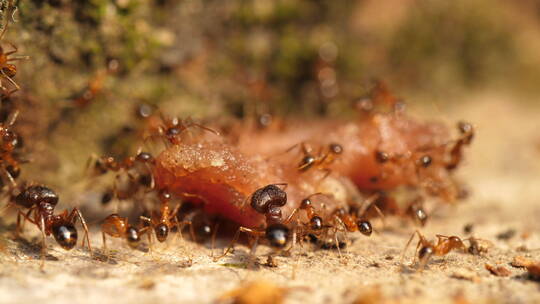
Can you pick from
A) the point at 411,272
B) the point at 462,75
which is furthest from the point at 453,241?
the point at 462,75

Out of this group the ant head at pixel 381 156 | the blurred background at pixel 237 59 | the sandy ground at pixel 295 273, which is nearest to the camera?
the sandy ground at pixel 295 273

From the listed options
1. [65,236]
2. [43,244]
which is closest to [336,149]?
[65,236]

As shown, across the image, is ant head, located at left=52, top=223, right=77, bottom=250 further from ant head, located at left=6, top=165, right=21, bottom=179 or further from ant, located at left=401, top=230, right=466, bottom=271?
ant, located at left=401, top=230, right=466, bottom=271

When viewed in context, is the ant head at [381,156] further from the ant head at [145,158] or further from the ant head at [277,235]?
the ant head at [145,158]

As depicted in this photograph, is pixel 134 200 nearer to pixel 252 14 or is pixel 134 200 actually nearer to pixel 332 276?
pixel 332 276

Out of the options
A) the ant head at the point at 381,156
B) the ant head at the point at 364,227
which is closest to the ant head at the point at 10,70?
the ant head at the point at 364,227
